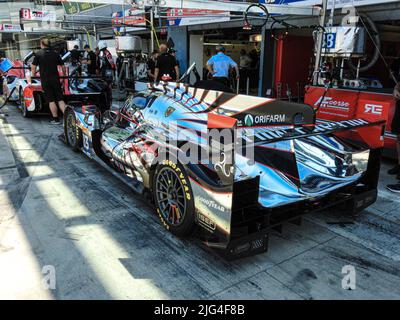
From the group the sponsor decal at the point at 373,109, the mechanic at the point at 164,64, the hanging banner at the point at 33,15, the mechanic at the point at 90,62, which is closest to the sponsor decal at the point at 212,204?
the sponsor decal at the point at 373,109

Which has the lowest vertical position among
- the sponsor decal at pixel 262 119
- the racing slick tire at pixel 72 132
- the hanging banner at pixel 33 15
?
the racing slick tire at pixel 72 132

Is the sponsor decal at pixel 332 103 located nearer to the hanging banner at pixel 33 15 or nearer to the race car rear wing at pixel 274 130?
the race car rear wing at pixel 274 130

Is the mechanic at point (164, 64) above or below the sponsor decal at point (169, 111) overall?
above

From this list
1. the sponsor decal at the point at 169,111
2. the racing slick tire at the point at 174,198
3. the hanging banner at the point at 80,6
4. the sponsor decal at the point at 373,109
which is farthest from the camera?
the hanging banner at the point at 80,6

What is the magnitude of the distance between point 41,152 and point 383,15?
7.30 meters

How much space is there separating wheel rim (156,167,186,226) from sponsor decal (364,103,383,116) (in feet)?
13.1

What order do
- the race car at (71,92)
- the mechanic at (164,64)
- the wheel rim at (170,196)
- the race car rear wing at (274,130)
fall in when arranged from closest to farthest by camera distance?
the race car rear wing at (274,130) → the wheel rim at (170,196) → the mechanic at (164,64) → the race car at (71,92)

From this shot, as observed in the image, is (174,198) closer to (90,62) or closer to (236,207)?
(236,207)

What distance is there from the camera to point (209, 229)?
8.91ft

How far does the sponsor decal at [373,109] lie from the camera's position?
552cm

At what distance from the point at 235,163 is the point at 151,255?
1042 mm

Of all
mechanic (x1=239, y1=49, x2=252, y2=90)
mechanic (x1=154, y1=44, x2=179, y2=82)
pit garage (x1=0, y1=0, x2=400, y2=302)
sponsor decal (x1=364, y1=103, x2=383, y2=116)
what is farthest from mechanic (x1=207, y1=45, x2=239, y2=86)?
mechanic (x1=239, y1=49, x2=252, y2=90)

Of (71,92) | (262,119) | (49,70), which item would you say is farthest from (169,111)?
(71,92)
